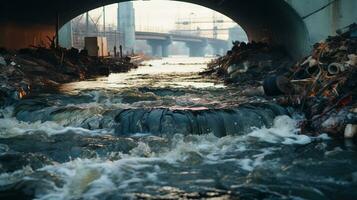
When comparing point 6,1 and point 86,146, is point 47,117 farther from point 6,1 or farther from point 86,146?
point 6,1

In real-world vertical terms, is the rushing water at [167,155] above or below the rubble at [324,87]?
below

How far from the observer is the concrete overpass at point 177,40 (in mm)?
86500

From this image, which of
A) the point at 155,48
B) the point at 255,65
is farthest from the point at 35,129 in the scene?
the point at 155,48

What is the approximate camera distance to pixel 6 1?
23.2 meters

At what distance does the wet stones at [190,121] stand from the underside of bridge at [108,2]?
851 cm

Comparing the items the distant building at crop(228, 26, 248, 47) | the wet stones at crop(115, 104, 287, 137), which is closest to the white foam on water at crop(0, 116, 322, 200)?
the wet stones at crop(115, 104, 287, 137)

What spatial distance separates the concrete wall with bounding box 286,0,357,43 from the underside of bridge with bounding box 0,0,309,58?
0.44 m

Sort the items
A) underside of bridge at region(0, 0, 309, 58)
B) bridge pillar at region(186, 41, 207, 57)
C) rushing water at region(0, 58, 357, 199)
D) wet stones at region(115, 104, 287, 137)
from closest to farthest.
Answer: rushing water at region(0, 58, 357, 199)
wet stones at region(115, 104, 287, 137)
underside of bridge at region(0, 0, 309, 58)
bridge pillar at region(186, 41, 207, 57)

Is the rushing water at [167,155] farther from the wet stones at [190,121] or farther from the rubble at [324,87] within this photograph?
the rubble at [324,87]

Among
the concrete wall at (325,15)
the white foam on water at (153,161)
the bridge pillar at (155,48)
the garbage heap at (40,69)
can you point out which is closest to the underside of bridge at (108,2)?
the concrete wall at (325,15)

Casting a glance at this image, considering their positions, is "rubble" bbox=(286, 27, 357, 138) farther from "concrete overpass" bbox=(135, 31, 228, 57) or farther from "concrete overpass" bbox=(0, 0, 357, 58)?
"concrete overpass" bbox=(135, 31, 228, 57)

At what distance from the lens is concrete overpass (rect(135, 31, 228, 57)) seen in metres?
86.5

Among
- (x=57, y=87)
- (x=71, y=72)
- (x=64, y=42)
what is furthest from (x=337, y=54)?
(x=64, y=42)

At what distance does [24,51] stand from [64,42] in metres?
9.72
